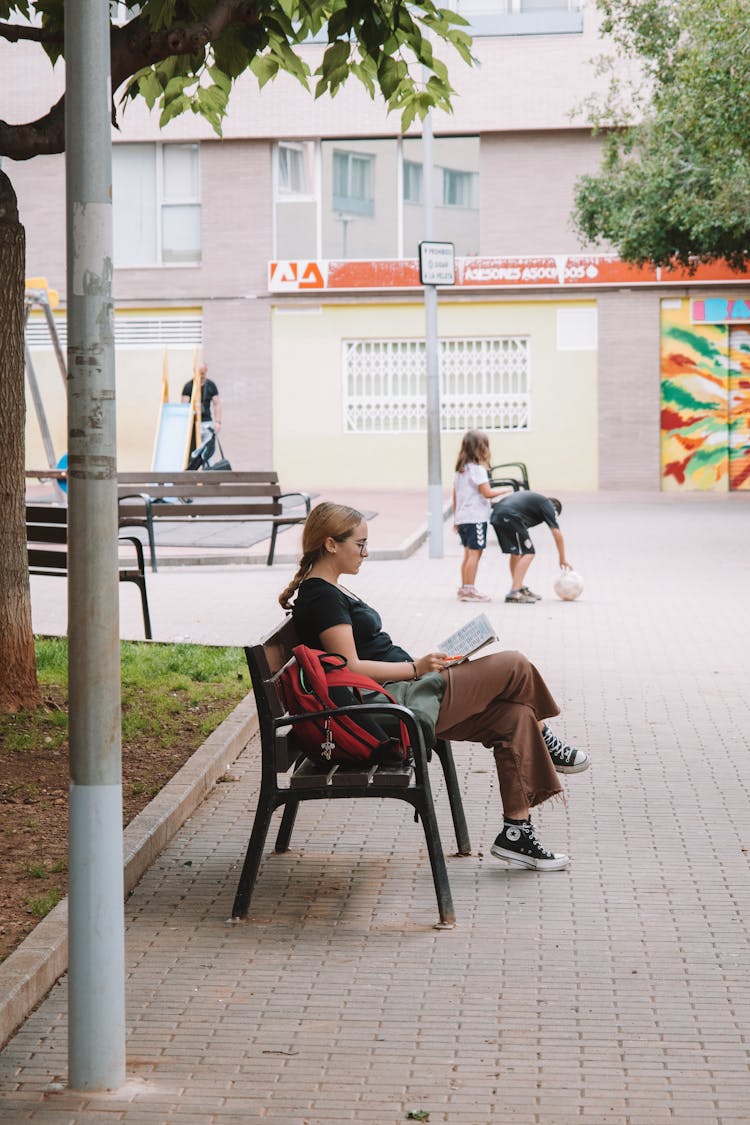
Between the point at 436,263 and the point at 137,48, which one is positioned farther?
the point at 436,263

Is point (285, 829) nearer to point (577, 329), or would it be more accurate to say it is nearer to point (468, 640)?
point (468, 640)

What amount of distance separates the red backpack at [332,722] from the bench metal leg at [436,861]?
256mm

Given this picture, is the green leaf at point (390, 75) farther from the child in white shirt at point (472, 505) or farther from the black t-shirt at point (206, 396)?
the black t-shirt at point (206, 396)

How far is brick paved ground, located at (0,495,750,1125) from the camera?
12.9 feet

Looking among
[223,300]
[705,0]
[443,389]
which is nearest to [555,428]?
[443,389]

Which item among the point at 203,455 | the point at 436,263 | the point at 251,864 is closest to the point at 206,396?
the point at 203,455

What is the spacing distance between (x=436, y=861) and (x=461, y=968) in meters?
0.44

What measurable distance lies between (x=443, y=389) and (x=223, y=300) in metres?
4.46

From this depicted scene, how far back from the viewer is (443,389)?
102ft

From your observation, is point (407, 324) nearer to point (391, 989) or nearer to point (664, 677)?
point (664, 677)

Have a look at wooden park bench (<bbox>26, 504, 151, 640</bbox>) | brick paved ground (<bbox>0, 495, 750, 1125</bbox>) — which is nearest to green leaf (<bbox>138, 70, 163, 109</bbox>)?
wooden park bench (<bbox>26, 504, 151, 640</bbox>)

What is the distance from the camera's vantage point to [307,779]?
5.38 meters

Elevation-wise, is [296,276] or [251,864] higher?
[296,276]

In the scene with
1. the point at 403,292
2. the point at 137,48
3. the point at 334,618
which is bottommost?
the point at 334,618
